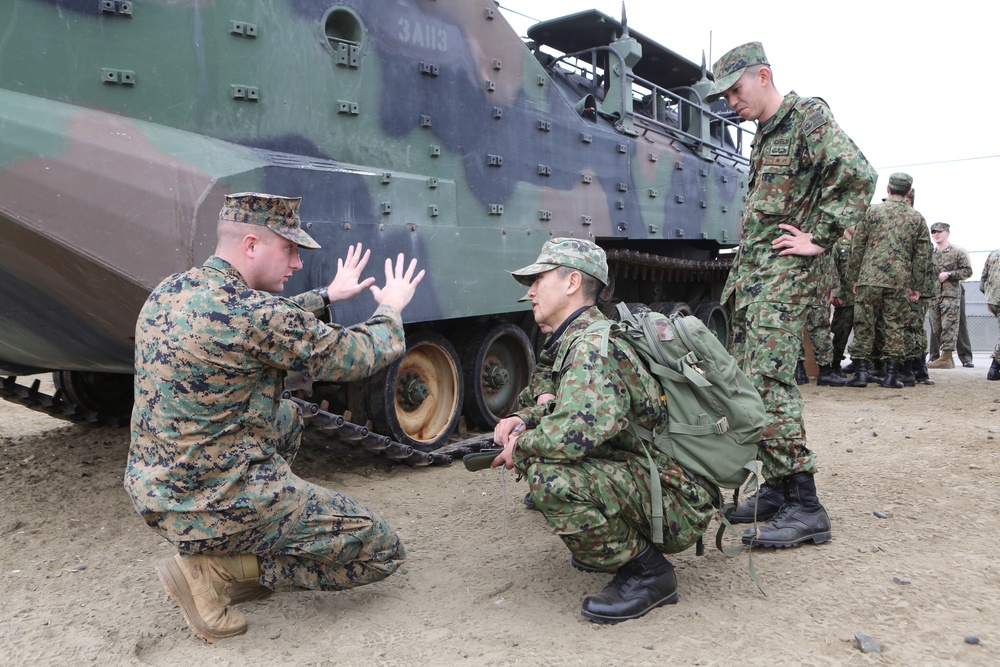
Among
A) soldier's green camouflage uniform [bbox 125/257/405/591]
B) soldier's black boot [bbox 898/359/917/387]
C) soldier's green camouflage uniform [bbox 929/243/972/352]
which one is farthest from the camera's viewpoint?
soldier's green camouflage uniform [bbox 929/243/972/352]

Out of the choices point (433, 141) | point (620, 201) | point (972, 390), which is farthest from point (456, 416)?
point (972, 390)

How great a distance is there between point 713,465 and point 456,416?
2770 mm

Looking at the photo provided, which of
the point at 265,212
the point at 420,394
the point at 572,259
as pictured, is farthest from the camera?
the point at 420,394

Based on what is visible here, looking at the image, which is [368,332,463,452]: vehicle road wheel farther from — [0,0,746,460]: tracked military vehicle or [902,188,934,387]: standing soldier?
[902,188,934,387]: standing soldier

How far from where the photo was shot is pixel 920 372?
28.4ft

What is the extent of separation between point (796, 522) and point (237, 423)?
2.19 metres

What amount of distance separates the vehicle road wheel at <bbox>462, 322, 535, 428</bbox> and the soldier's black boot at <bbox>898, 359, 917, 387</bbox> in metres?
4.34

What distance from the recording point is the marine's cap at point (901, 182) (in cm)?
820

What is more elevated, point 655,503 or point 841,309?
point 841,309

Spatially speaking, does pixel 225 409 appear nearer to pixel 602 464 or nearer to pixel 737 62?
pixel 602 464

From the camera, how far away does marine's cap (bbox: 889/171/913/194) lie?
26.9 feet

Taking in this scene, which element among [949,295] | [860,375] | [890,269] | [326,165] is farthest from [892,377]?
[326,165]

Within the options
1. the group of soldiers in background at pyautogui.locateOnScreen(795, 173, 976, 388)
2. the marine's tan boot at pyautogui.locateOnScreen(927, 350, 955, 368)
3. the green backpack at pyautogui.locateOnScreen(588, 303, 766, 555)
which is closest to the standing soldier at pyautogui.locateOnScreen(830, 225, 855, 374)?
the group of soldiers in background at pyautogui.locateOnScreen(795, 173, 976, 388)

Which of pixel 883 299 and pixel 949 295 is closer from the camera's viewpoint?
pixel 883 299
